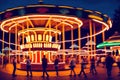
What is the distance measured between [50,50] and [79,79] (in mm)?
10437

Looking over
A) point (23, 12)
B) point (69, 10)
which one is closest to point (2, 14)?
point (23, 12)

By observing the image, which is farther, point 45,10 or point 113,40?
point 113,40

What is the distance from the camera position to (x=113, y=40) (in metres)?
42.7

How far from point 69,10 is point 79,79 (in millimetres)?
6624

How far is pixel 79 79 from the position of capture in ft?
64.7

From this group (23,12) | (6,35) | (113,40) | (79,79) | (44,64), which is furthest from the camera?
(6,35)

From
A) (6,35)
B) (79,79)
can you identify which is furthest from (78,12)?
(6,35)

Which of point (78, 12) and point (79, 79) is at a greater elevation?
point (78, 12)

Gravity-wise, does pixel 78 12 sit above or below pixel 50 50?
above

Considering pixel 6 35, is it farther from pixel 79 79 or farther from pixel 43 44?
pixel 79 79

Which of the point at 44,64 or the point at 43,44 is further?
the point at 43,44

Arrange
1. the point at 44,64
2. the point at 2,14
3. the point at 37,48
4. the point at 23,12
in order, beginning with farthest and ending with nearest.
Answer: the point at 37,48
the point at 2,14
the point at 23,12
the point at 44,64

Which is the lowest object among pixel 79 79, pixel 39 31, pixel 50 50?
pixel 79 79

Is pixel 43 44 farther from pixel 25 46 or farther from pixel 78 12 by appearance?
pixel 78 12
